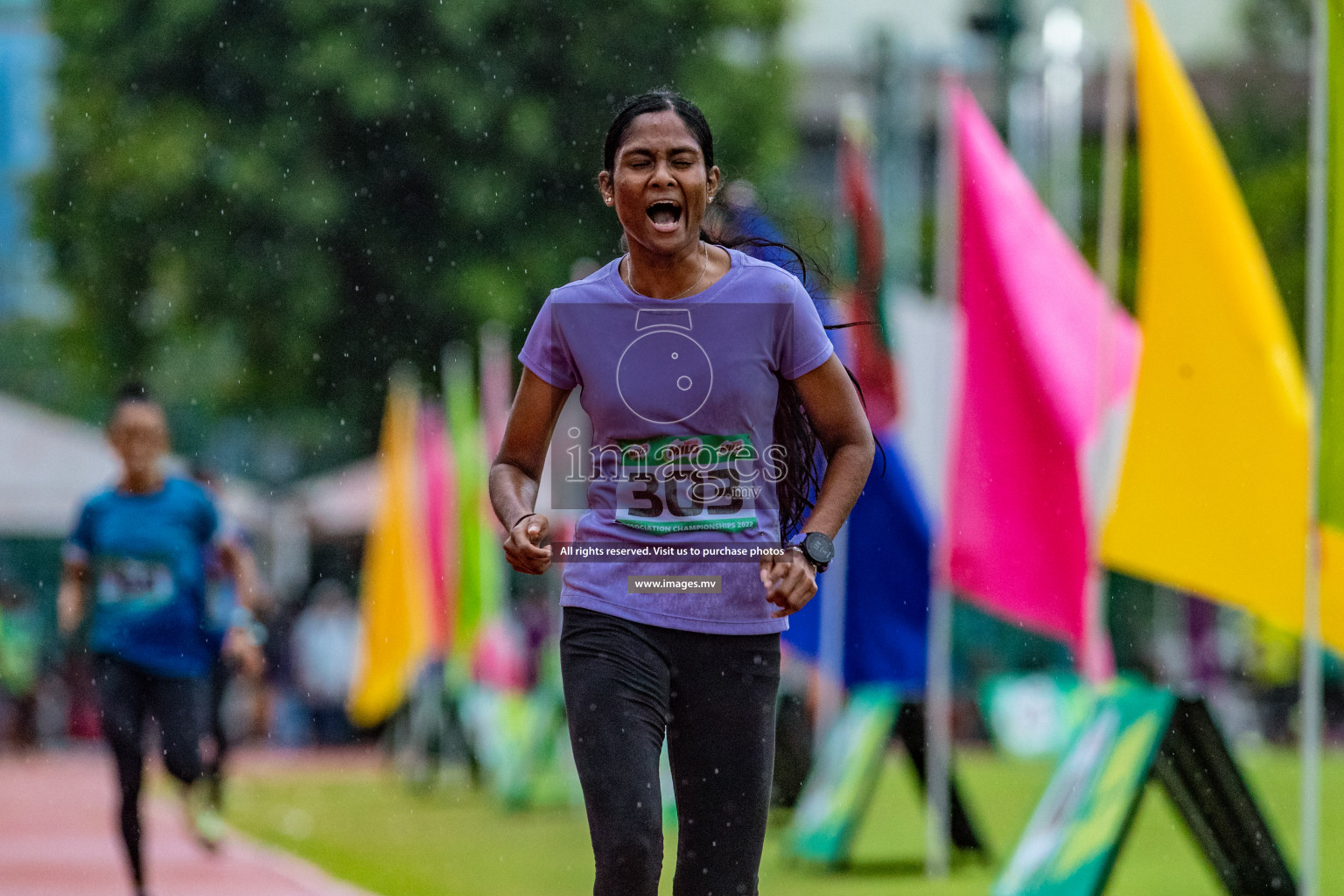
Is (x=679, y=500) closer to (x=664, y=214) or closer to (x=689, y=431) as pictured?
(x=689, y=431)

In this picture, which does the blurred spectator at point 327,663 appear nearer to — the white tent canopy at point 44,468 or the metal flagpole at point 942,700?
the white tent canopy at point 44,468

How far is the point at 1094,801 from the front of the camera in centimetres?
726

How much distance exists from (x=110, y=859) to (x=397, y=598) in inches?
314

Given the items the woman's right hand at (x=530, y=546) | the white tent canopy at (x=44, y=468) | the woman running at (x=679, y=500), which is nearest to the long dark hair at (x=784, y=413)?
the woman running at (x=679, y=500)

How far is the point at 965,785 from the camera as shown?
18703mm

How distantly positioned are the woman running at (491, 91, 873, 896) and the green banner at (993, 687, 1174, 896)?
110 inches

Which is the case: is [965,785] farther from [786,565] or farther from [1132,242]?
[1132,242]

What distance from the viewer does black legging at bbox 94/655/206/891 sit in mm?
8156

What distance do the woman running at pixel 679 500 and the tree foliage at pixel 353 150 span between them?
65.2 ft

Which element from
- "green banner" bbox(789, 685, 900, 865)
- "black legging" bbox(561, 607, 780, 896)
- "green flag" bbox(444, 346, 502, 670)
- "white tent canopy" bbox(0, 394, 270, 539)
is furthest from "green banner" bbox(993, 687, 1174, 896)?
"white tent canopy" bbox(0, 394, 270, 539)

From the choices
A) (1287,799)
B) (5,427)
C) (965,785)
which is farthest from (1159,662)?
(5,427)

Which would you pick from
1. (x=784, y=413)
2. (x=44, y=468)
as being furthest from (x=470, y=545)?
(x=784, y=413)

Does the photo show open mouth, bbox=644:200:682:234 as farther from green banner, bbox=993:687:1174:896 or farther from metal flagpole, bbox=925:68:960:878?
metal flagpole, bbox=925:68:960:878

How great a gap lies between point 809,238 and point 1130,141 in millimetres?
32152
